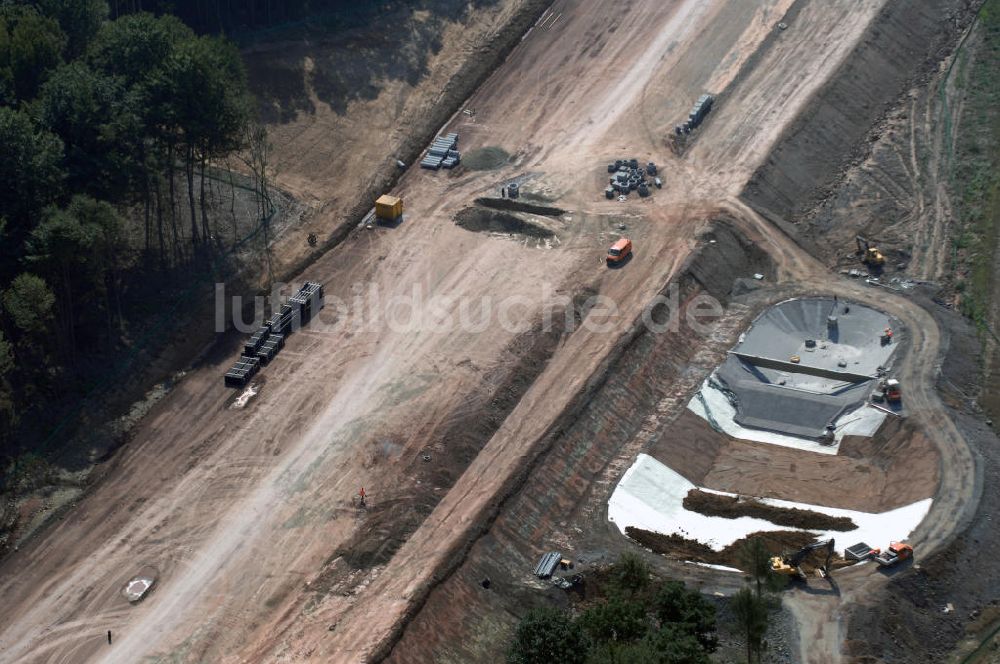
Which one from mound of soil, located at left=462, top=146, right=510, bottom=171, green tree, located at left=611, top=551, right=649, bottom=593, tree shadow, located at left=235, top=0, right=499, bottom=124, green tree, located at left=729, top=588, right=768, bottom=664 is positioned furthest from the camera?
tree shadow, located at left=235, top=0, right=499, bottom=124

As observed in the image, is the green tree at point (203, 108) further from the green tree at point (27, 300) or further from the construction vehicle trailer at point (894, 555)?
the construction vehicle trailer at point (894, 555)

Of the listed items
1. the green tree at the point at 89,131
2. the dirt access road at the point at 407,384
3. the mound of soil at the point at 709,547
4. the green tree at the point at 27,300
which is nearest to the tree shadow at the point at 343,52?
the dirt access road at the point at 407,384

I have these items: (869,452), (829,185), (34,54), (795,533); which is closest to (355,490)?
(795,533)

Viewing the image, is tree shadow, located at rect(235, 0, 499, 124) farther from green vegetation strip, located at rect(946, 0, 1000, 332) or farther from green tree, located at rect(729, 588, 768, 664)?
green tree, located at rect(729, 588, 768, 664)

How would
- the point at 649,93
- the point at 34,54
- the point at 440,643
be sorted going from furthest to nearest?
the point at 649,93 < the point at 34,54 < the point at 440,643

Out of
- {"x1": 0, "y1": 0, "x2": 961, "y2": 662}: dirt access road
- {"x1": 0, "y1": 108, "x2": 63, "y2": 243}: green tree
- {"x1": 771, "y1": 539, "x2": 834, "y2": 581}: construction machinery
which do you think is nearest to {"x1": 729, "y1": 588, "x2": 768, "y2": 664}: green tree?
{"x1": 771, "y1": 539, "x2": 834, "y2": 581}: construction machinery

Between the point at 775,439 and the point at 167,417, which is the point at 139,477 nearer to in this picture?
the point at 167,417
